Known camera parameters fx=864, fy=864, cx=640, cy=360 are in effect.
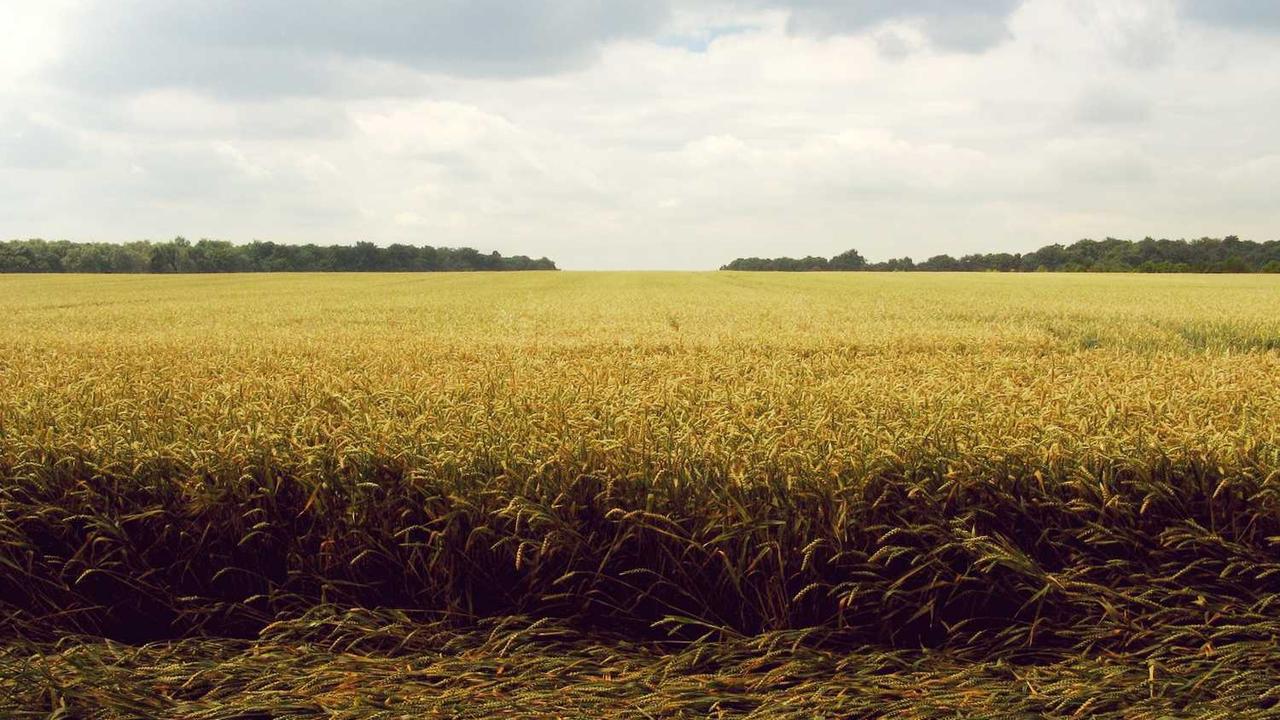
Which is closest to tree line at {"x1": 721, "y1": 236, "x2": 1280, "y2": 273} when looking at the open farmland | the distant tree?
the distant tree

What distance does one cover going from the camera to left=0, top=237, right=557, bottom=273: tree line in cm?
7356

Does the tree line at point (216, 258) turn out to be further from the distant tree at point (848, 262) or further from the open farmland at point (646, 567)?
the open farmland at point (646, 567)

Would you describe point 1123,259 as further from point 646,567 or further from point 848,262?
point 646,567

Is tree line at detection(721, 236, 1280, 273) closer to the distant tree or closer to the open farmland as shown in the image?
the distant tree

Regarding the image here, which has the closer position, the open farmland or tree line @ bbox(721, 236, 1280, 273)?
the open farmland

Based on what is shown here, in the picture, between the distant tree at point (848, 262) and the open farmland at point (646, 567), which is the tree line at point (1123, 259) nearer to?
the distant tree at point (848, 262)

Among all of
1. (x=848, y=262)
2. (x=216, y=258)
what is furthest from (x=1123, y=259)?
(x=216, y=258)

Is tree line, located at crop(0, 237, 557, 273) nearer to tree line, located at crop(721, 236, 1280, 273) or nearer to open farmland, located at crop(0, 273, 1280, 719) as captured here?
tree line, located at crop(721, 236, 1280, 273)

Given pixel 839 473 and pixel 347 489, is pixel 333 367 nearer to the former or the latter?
pixel 347 489

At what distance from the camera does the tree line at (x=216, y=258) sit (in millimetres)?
73562

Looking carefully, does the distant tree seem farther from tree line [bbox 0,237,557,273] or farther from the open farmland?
the open farmland

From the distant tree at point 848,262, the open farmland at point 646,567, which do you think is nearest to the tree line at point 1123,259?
the distant tree at point 848,262

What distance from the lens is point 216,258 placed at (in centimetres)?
8081

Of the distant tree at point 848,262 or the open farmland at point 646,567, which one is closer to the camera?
the open farmland at point 646,567
